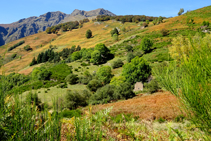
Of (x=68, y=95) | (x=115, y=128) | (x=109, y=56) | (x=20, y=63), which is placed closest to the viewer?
(x=115, y=128)

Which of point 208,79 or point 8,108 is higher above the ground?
point 208,79

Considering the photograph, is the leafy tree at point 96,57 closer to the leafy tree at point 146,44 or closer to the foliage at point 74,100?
the leafy tree at point 146,44

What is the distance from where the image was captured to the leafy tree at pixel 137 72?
88.5 ft

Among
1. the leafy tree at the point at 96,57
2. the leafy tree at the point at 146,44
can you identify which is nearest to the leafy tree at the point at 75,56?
the leafy tree at the point at 96,57

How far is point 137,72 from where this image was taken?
26.9 meters

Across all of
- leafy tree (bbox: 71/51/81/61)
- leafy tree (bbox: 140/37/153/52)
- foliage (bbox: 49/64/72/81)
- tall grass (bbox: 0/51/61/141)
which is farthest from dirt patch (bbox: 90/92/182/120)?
leafy tree (bbox: 71/51/81/61)

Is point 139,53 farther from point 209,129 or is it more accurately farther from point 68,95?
point 209,129

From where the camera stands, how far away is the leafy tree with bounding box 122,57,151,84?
27.0 metres

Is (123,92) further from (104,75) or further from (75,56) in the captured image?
(75,56)

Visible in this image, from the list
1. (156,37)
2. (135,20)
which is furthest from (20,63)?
(135,20)

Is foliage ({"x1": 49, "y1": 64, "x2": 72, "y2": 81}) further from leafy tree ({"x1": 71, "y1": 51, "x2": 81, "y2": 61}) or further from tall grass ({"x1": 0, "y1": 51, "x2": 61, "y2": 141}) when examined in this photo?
tall grass ({"x1": 0, "y1": 51, "x2": 61, "y2": 141})

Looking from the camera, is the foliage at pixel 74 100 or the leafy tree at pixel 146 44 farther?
the leafy tree at pixel 146 44

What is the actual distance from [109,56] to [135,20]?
83.1m

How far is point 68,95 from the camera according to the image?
19109 millimetres
